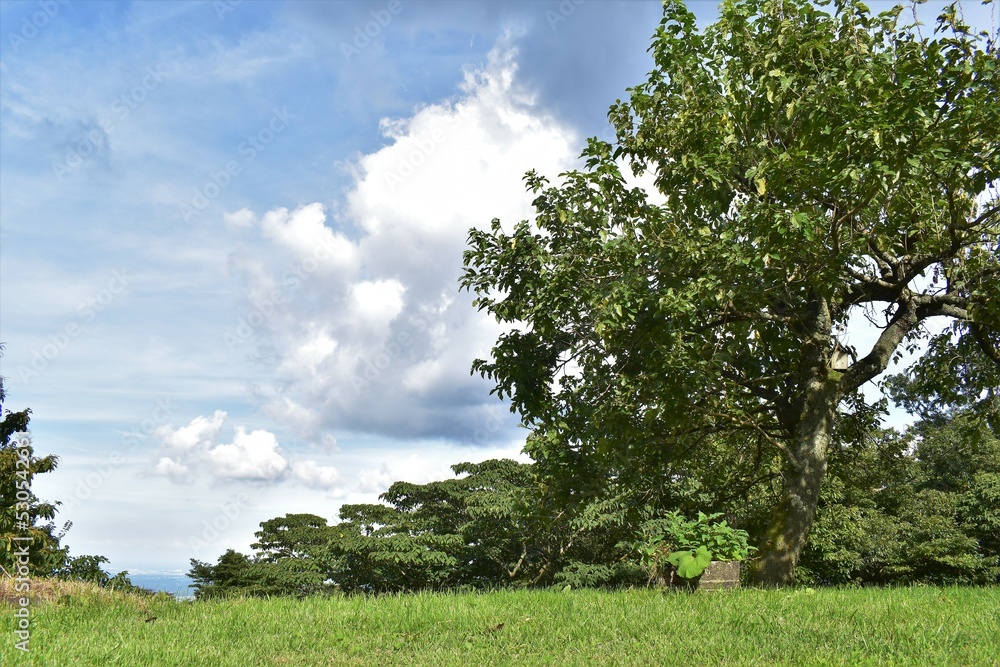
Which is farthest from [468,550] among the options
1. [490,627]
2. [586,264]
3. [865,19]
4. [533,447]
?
[865,19]

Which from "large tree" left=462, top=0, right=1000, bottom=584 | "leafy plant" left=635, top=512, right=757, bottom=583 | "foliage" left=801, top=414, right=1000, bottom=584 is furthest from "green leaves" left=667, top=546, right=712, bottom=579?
"foliage" left=801, top=414, right=1000, bottom=584

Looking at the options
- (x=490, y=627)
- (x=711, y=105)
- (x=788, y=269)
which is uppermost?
(x=711, y=105)

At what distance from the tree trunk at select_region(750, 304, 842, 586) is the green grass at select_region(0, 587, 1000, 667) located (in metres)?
3.39

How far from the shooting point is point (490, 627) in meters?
9.20

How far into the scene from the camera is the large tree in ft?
39.9

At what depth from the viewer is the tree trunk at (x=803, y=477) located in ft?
49.1

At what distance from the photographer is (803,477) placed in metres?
15.0

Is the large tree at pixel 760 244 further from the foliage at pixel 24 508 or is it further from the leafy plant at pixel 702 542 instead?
the foliage at pixel 24 508

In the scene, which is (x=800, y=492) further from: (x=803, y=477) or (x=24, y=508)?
(x=24, y=508)

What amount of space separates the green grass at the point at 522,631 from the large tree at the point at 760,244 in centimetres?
442

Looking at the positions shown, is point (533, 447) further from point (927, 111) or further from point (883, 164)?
point (927, 111)

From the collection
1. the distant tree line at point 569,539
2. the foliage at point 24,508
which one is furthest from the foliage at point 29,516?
the distant tree line at point 569,539

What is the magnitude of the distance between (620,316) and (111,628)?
874cm

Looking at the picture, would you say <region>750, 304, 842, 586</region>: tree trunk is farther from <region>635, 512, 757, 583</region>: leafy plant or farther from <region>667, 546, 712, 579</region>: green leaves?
<region>667, 546, 712, 579</region>: green leaves
